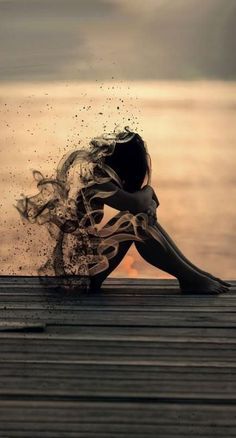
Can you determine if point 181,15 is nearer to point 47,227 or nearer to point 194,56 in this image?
point 194,56

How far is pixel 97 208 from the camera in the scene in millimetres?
3291

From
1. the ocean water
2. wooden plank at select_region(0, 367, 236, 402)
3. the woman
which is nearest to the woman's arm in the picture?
the woman

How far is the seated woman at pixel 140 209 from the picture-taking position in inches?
129

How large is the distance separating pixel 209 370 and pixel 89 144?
134 cm

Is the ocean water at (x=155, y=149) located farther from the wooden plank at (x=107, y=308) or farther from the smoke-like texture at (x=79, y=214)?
the wooden plank at (x=107, y=308)

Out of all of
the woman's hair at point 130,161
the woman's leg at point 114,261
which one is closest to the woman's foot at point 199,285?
the woman's leg at point 114,261

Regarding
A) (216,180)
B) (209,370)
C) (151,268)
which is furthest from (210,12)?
(209,370)

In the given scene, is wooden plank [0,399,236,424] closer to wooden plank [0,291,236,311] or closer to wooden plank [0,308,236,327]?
wooden plank [0,308,236,327]

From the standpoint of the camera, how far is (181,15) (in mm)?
8742

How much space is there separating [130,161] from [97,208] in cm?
21

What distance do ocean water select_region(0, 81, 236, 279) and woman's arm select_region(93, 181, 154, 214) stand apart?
0.12m

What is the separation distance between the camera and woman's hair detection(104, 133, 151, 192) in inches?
130

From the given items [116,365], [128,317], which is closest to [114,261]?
[128,317]

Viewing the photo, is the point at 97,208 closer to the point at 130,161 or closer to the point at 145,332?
the point at 130,161
